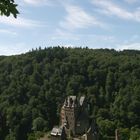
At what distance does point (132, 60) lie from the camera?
508 ft

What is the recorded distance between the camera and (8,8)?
25.8ft

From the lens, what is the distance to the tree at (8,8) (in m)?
7.79

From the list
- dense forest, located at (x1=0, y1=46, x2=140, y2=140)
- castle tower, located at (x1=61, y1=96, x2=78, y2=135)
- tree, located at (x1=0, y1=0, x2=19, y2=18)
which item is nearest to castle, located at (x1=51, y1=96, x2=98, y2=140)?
castle tower, located at (x1=61, y1=96, x2=78, y2=135)

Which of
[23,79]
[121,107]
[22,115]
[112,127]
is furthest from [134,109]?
[23,79]

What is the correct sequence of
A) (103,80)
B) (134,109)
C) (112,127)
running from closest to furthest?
(112,127), (134,109), (103,80)

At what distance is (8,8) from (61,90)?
131112 mm

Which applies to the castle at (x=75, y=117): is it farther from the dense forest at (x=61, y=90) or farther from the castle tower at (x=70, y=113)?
the dense forest at (x=61, y=90)

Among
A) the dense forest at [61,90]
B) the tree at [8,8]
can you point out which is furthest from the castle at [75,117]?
the tree at [8,8]

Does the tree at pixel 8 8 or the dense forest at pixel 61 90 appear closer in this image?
the tree at pixel 8 8

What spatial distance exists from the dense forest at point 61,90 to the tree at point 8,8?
292 feet

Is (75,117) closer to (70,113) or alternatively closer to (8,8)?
(70,113)

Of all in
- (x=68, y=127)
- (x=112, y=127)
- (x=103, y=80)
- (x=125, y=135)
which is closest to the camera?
(x=68, y=127)

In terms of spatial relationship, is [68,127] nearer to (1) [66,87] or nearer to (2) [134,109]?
(2) [134,109]

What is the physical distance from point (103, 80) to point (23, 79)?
27.0 metres
